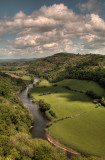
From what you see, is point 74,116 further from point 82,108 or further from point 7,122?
point 7,122

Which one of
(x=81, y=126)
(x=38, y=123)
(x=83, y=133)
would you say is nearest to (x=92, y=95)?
(x=81, y=126)

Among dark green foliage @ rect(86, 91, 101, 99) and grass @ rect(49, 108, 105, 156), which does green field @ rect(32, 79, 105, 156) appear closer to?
grass @ rect(49, 108, 105, 156)

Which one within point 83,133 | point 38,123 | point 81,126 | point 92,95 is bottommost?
point 83,133

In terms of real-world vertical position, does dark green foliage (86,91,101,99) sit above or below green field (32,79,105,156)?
above

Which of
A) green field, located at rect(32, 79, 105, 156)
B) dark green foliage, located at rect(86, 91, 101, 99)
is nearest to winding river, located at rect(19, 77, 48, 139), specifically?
green field, located at rect(32, 79, 105, 156)

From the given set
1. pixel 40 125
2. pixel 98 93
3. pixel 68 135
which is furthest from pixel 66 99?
pixel 68 135

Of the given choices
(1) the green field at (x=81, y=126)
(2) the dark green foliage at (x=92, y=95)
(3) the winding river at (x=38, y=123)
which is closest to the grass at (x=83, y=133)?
(1) the green field at (x=81, y=126)

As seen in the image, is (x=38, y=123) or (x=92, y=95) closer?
(x=38, y=123)

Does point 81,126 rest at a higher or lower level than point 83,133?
higher

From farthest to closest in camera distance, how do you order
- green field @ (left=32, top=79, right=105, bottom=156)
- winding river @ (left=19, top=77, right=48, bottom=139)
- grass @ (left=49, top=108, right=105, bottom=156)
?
winding river @ (left=19, top=77, right=48, bottom=139) → green field @ (left=32, top=79, right=105, bottom=156) → grass @ (left=49, top=108, right=105, bottom=156)

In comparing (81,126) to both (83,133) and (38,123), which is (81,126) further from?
(38,123)

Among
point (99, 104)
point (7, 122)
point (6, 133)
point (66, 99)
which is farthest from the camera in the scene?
point (66, 99)
